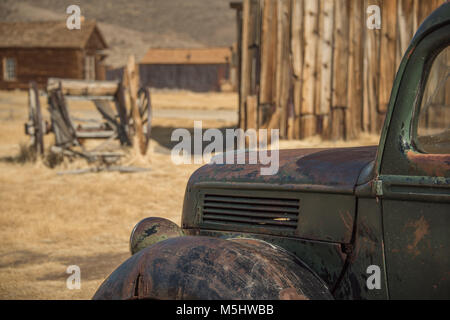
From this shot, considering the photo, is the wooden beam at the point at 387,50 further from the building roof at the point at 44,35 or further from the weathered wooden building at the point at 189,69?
the weathered wooden building at the point at 189,69

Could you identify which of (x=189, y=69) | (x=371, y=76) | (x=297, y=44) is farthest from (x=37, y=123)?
(x=189, y=69)

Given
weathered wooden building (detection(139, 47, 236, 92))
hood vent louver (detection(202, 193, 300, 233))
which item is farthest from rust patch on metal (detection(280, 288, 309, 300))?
weathered wooden building (detection(139, 47, 236, 92))

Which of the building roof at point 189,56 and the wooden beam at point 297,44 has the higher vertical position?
the building roof at point 189,56

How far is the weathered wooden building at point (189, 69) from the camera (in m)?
52.0

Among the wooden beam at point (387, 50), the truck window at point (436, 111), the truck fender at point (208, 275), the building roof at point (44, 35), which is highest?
the building roof at point (44, 35)

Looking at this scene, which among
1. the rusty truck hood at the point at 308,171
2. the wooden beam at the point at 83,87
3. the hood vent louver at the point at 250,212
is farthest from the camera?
the wooden beam at the point at 83,87

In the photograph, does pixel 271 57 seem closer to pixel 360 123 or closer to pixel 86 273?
pixel 360 123

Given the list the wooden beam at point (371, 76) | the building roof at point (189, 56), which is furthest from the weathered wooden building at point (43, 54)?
the wooden beam at point (371, 76)

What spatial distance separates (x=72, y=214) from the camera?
24.0 feet

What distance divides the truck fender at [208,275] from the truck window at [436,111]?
691 millimetres

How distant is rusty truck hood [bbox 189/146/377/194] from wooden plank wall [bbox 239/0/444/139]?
8126 millimetres

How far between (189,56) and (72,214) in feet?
155

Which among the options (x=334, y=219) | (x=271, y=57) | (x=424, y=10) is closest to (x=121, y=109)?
(x=271, y=57)

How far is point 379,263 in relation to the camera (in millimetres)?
2088
